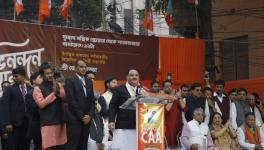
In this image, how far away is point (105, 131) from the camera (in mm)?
11211

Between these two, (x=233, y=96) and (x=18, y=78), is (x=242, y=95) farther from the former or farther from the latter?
(x=18, y=78)

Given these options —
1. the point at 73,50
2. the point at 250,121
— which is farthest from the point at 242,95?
the point at 73,50

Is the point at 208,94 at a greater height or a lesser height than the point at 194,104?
greater

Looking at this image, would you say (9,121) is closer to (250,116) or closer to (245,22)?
(250,116)

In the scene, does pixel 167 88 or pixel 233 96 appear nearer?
pixel 167 88

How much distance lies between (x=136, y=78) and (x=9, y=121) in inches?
91.1

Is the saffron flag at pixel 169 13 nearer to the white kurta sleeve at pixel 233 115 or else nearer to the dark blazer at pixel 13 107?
the white kurta sleeve at pixel 233 115

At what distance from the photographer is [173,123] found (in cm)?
1169

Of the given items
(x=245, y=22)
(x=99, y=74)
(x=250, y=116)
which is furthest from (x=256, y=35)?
(x=250, y=116)

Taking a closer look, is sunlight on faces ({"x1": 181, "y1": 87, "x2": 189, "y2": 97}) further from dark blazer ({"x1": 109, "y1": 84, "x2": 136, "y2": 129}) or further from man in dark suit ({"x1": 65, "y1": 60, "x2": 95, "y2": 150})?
man in dark suit ({"x1": 65, "y1": 60, "x2": 95, "y2": 150})

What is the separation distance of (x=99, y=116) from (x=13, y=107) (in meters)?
1.61

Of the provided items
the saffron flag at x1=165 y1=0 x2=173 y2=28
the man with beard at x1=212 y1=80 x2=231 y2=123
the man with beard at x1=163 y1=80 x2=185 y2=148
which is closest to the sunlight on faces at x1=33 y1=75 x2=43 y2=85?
the man with beard at x1=163 y1=80 x2=185 y2=148

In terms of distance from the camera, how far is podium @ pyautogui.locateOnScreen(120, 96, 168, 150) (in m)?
8.83

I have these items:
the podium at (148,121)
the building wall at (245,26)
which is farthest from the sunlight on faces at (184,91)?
the building wall at (245,26)
